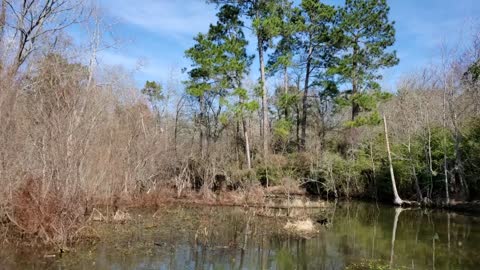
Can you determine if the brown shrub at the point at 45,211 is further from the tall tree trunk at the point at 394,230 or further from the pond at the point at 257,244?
the tall tree trunk at the point at 394,230

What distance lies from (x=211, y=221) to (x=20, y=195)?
8.88 meters

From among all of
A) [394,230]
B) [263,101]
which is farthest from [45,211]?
[263,101]

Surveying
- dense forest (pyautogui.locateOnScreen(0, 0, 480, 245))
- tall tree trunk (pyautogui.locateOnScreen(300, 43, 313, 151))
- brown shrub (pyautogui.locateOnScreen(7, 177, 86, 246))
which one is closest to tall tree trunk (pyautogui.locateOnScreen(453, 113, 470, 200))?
dense forest (pyautogui.locateOnScreen(0, 0, 480, 245))

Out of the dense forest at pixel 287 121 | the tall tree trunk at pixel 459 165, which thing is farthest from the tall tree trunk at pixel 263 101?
the tall tree trunk at pixel 459 165

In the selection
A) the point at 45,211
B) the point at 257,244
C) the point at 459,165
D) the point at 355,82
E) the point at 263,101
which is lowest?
the point at 257,244

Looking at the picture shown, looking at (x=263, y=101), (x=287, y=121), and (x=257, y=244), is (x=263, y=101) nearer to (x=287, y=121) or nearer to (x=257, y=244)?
(x=287, y=121)

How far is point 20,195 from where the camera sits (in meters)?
12.1

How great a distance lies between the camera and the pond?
1170 cm

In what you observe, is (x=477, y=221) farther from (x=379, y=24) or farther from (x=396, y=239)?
(x=379, y=24)

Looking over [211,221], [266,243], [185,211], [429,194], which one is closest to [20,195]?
[266,243]

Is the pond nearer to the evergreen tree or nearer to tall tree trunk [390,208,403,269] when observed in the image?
tall tree trunk [390,208,403,269]

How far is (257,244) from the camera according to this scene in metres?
14.8

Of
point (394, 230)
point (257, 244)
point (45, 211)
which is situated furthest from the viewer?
point (394, 230)

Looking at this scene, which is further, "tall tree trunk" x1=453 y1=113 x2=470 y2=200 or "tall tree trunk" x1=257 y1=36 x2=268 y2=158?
"tall tree trunk" x1=257 y1=36 x2=268 y2=158
